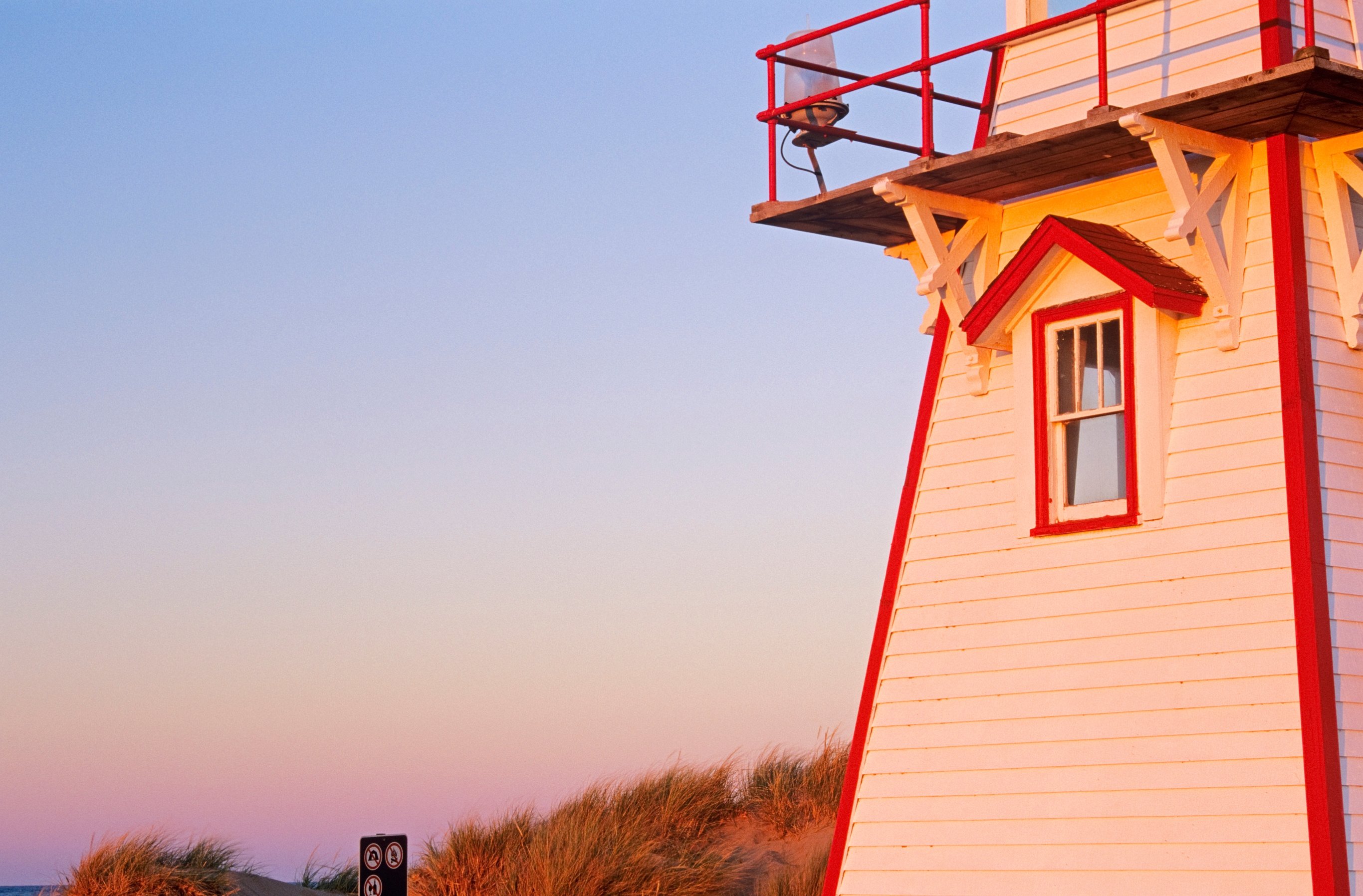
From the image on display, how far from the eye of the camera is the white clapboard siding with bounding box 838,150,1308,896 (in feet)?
36.7

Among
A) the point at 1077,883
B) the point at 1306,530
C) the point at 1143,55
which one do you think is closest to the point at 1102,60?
the point at 1143,55

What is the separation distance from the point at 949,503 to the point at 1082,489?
1.20m

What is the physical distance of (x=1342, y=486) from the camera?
11.5 meters

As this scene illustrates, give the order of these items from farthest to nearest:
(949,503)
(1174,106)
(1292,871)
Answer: (949,503)
(1174,106)
(1292,871)

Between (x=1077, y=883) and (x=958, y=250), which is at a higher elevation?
(x=958, y=250)

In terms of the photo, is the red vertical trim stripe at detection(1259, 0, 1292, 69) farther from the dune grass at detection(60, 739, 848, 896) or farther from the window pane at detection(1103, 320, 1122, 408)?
the dune grass at detection(60, 739, 848, 896)

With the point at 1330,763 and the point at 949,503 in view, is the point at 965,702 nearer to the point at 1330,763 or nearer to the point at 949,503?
the point at 949,503

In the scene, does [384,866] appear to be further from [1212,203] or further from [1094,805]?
[1212,203]

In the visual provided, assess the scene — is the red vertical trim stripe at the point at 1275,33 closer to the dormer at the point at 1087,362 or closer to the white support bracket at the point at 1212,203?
the white support bracket at the point at 1212,203

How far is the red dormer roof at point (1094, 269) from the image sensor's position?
1196 centimetres

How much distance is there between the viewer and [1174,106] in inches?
455

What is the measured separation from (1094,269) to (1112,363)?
0.72 meters

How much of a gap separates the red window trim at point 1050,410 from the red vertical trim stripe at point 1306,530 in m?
1.10

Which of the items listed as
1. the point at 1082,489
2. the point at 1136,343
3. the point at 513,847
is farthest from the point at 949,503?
the point at 513,847
